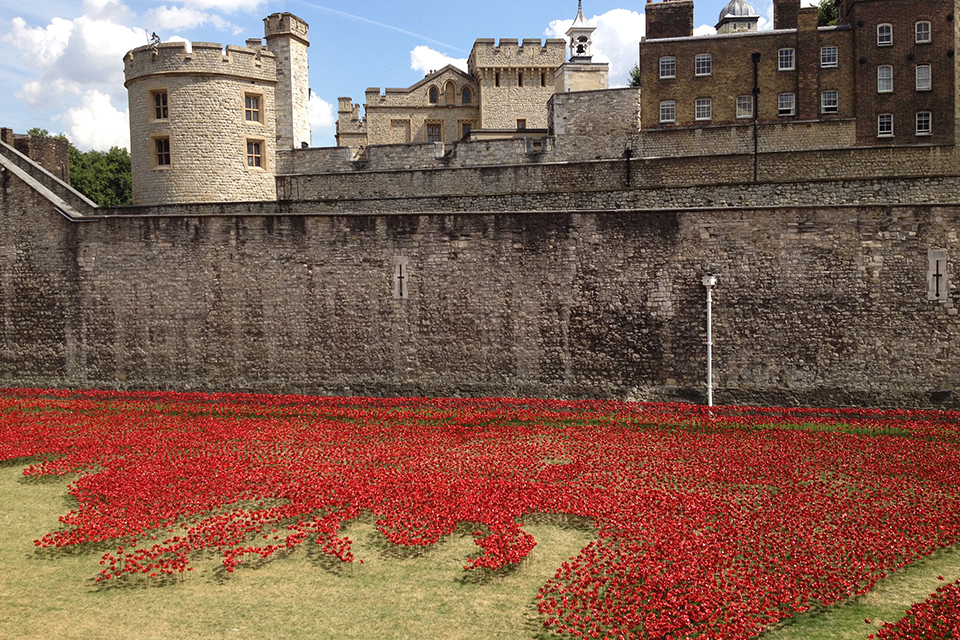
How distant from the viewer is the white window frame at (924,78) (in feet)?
99.8

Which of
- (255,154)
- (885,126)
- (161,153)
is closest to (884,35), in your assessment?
(885,126)

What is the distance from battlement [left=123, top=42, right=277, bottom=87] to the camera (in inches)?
1014

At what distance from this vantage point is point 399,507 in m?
10.2

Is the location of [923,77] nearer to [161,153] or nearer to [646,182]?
[646,182]

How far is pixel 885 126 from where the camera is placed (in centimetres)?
3048

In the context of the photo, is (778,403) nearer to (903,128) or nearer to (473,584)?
(473,584)

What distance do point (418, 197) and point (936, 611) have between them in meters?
17.5

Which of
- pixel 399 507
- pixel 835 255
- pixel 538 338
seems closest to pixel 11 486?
pixel 399 507

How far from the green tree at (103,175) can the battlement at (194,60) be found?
1193 inches

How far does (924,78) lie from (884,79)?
5.54ft

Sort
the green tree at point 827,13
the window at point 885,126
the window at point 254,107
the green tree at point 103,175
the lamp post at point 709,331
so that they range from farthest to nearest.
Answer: the green tree at point 103,175, the green tree at point 827,13, the window at point 885,126, the window at point 254,107, the lamp post at point 709,331

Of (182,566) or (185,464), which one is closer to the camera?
(182,566)

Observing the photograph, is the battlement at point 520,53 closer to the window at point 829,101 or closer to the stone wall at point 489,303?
the window at point 829,101

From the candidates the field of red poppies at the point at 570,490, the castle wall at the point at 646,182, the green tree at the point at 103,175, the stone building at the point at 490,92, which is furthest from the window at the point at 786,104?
the green tree at the point at 103,175
